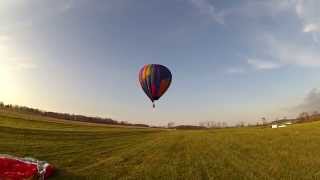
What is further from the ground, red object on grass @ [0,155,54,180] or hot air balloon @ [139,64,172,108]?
hot air balloon @ [139,64,172,108]

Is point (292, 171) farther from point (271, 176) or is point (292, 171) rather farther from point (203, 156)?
point (203, 156)

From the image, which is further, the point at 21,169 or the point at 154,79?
the point at 154,79

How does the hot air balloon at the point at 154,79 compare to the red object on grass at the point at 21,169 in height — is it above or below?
above

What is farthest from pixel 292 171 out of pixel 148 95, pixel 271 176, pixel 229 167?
pixel 148 95

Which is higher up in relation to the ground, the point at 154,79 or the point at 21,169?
the point at 154,79
